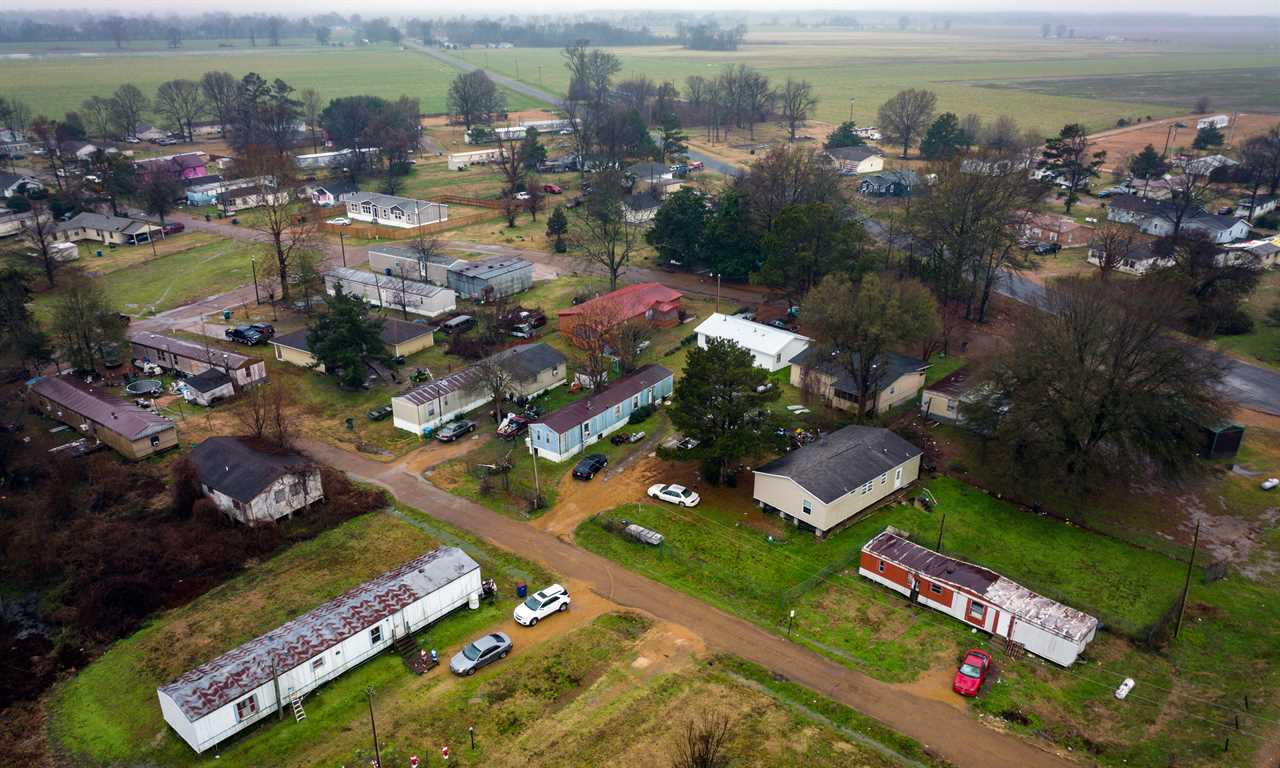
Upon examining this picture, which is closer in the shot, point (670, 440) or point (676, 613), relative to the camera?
point (676, 613)

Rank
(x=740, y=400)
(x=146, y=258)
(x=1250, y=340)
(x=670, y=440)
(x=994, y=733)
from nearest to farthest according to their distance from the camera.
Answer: (x=994, y=733), (x=740, y=400), (x=670, y=440), (x=1250, y=340), (x=146, y=258)

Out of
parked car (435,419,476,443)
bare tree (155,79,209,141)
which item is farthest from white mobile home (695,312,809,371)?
bare tree (155,79,209,141)

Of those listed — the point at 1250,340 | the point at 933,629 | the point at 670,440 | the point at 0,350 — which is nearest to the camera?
the point at 933,629

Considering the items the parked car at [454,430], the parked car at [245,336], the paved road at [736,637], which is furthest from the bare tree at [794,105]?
the paved road at [736,637]

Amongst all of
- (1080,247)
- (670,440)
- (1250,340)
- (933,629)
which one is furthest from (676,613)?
(1080,247)

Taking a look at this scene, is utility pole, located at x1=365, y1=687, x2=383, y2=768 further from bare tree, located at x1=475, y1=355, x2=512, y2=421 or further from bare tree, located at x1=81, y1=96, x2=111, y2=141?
bare tree, located at x1=81, y1=96, x2=111, y2=141

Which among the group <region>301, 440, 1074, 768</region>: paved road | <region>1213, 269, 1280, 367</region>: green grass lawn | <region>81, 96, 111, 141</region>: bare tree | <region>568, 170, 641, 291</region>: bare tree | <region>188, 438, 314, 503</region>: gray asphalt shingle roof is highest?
<region>81, 96, 111, 141</region>: bare tree

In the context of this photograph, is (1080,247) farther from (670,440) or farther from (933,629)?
(933,629)

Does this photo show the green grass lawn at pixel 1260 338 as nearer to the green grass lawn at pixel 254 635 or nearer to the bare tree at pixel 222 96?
the green grass lawn at pixel 254 635
